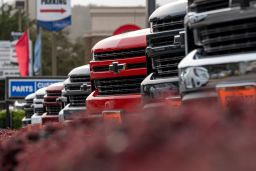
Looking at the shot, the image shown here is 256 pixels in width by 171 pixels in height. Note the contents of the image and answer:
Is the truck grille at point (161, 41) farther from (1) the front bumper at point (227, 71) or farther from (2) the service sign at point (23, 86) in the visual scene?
(2) the service sign at point (23, 86)

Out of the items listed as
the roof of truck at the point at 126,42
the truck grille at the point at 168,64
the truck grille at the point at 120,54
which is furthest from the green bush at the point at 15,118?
the truck grille at the point at 168,64

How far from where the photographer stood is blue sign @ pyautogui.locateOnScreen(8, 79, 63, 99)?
27.8m

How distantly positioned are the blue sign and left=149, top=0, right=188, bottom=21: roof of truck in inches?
762

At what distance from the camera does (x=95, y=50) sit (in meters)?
11.0

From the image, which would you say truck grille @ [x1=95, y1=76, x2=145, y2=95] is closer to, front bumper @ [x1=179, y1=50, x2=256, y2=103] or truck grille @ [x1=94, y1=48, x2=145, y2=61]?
truck grille @ [x1=94, y1=48, x2=145, y2=61]

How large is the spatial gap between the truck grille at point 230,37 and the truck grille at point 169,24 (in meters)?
2.55

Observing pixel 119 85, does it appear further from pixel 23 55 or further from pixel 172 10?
pixel 23 55

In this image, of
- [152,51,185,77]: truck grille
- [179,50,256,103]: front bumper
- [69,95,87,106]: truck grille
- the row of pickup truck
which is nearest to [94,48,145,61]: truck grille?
the row of pickup truck

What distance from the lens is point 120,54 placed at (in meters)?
10.4

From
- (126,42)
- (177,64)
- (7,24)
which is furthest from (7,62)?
(177,64)

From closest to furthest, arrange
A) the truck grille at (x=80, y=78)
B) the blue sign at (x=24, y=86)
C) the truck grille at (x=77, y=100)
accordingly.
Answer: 1. the truck grille at (x=77, y=100)
2. the truck grille at (x=80, y=78)
3. the blue sign at (x=24, y=86)

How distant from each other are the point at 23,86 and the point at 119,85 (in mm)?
18023

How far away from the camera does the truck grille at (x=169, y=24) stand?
8.21 meters

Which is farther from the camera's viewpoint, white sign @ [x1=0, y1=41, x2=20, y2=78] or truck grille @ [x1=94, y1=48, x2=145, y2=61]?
white sign @ [x1=0, y1=41, x2=20, y2=78]
